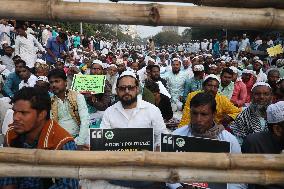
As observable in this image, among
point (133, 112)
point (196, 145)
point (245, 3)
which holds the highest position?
point (245, 3)

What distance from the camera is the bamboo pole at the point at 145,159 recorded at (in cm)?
196

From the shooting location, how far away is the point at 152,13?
78.8 inches

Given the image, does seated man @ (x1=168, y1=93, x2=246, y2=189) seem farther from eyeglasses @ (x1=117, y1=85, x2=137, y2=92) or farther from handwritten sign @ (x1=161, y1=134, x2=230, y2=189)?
eyeglasses @ (x1=117, y1=85, x2=137, y2=92)

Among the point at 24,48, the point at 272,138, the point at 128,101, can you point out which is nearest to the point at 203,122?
the point at 272,138

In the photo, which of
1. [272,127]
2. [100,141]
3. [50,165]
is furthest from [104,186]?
[50,165]

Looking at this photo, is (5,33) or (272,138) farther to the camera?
(5,33)

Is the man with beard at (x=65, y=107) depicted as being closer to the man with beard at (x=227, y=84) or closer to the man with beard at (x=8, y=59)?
the man with beard at (x=227, y=84)

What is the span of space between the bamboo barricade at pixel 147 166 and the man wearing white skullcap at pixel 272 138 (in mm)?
1242

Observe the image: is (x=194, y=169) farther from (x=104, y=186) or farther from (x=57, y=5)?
Result: (x=104, y=186)

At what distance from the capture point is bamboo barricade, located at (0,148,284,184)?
77.2 inches

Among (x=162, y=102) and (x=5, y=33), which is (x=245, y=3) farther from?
(x=5, y=33)

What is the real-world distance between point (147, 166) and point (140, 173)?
0.05 metres

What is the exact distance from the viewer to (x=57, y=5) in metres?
2.02

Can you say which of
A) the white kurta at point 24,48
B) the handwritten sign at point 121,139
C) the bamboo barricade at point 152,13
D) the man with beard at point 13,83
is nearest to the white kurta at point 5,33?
the white kurta at point 24,48
